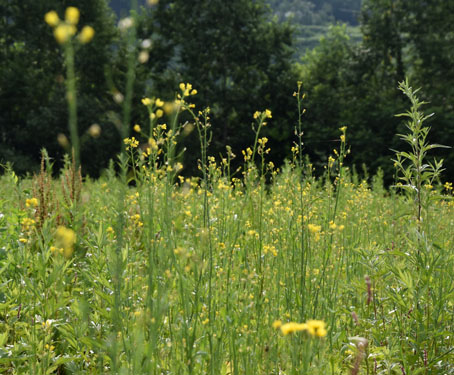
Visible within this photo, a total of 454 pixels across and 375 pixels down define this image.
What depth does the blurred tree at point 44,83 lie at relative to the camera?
1869cm

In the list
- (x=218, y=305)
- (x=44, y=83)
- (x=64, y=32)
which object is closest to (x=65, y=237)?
(x=64, y=32)

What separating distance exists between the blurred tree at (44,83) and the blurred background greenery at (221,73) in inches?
1.8

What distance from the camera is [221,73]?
19.5 meters

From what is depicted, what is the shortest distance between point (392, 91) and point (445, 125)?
3.60m

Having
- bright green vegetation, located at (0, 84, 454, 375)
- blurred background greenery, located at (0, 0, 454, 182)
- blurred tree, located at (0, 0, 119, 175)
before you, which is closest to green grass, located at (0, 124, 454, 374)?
bright green vegetation, located at (0, 84, 454, 375)

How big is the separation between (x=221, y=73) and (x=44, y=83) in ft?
25.7

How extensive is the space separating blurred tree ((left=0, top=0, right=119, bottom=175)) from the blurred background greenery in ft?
0.15

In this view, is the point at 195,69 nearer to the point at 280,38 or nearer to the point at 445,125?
the point at 280,38

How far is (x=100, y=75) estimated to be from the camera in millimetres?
19828

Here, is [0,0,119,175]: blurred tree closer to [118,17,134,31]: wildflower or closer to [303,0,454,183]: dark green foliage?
[303,0,454,183]: dark green foliage

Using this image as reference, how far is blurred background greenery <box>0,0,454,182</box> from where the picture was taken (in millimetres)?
18562

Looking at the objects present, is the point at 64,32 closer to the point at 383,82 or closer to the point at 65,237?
the point at 65,237

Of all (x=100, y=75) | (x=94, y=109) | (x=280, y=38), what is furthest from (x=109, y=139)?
(x=280, y=38)

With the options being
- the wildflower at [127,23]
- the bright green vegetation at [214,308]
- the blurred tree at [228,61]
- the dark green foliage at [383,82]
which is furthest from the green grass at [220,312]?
the blurred tree at [228,61]
